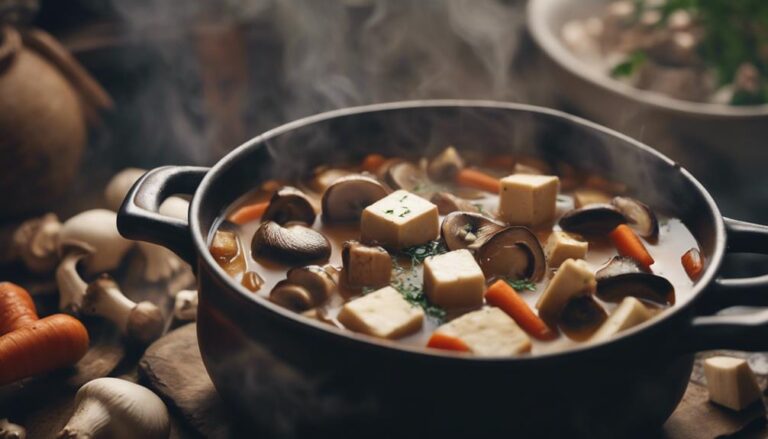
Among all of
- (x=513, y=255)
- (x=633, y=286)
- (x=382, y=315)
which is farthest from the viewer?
(x=513, y=255)

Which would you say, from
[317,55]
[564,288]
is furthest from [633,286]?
[317,55]

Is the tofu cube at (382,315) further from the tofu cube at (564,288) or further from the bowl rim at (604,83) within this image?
the bowl rim at (604,83)

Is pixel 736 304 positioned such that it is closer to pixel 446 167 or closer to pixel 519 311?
pixel 519 311

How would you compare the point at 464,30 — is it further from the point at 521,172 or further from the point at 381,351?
the point at 381,351

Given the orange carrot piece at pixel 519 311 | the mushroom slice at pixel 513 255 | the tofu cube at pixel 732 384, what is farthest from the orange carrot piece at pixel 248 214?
the tofu cube at pixel 732 384

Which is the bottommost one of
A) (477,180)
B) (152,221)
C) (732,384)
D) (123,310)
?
(123,310)
